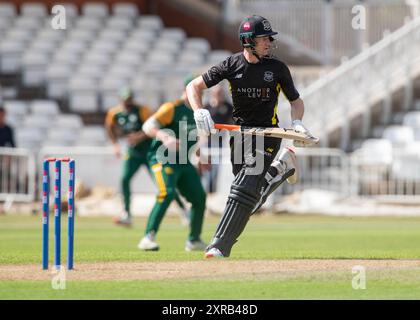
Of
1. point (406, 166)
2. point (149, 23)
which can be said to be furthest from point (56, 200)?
point (149, 23)

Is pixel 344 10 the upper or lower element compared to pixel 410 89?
Answer: upper

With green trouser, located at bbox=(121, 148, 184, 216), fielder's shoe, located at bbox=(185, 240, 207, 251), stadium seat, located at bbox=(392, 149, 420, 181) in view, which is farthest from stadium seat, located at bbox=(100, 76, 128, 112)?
fielder's shoe, located at bbox=(185, 240, 207, 251)

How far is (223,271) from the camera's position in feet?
37.9

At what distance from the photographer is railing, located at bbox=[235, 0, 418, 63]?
36344 mm

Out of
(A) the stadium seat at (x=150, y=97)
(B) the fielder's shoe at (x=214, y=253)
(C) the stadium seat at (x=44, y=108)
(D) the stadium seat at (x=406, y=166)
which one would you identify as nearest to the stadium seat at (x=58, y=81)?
(C) the stadium seat at (x=44, y=108)

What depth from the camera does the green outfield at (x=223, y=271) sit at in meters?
10.2

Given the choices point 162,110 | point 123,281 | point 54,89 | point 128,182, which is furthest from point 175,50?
point 123,281

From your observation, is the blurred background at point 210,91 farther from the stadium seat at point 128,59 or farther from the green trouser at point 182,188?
the green trouser at point 182,188

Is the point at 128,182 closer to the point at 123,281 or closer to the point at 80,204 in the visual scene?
the point at 80,204

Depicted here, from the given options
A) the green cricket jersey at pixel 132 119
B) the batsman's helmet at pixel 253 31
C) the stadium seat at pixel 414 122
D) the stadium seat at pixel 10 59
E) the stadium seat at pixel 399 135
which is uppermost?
the batsman's helmet at pixel 253 31

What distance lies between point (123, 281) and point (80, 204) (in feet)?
52.6

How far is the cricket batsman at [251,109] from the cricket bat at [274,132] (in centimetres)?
8

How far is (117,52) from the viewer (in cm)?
3475

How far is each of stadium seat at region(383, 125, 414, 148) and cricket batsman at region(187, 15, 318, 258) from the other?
16.7 m
